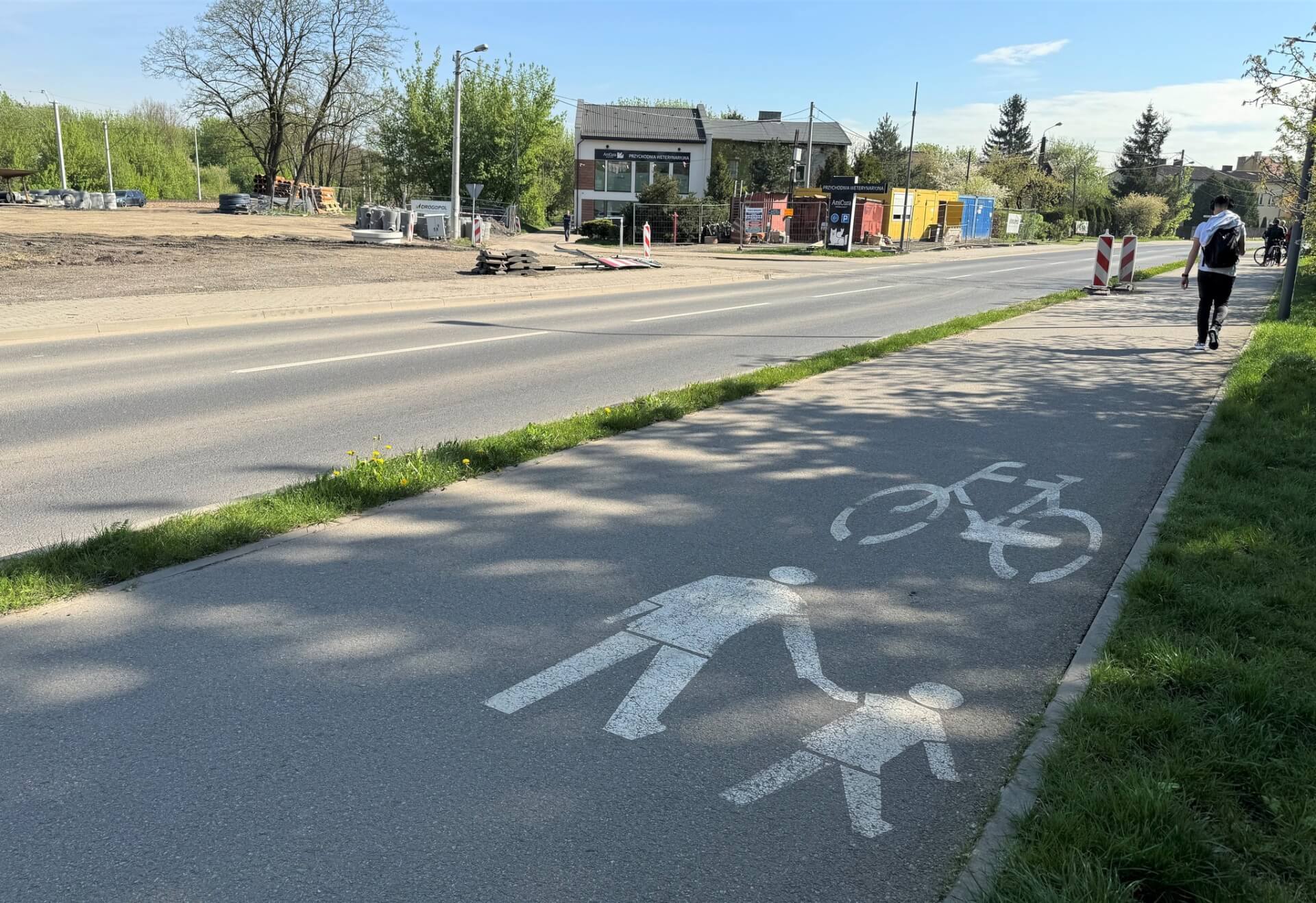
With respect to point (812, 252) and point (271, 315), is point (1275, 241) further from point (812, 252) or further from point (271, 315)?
point (271, 315)

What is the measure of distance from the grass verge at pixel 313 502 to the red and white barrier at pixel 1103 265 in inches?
668

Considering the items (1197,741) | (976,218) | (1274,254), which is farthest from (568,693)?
(976,218)

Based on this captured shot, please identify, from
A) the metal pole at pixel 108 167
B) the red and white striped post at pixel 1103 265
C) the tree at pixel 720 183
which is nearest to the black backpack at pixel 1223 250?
the red and white striped post at pixel 1103 265

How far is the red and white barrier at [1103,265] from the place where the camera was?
73.9ft

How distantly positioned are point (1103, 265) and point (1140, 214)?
76.3 meters

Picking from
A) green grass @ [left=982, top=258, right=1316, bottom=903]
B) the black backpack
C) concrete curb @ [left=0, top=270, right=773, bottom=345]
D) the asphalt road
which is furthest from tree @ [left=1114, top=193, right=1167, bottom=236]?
green grass @ [left=982, top=258, right=1316, bottom=903]

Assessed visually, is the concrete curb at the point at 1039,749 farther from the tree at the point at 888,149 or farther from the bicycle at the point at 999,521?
the tree at the point at 888,149

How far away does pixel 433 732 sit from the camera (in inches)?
124

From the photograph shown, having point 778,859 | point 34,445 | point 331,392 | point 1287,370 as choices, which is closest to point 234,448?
point 34,445

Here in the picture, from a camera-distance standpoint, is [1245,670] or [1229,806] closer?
[1229,806]

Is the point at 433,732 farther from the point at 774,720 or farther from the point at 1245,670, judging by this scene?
the point at 1245,670

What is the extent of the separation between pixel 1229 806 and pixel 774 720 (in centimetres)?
139

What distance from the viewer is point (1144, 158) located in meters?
105

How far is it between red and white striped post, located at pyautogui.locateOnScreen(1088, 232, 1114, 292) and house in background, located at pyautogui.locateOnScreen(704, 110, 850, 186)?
5517 cm
